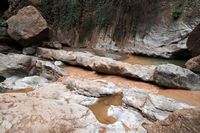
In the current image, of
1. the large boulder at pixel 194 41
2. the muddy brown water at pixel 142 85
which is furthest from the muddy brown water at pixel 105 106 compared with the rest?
the large boulder at pixel 194 41

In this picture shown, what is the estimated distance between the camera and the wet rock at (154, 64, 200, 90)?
15.9ft

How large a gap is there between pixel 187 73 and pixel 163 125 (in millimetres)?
1992

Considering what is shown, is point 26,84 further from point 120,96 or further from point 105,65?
point 120,96

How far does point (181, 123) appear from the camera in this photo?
3.08m

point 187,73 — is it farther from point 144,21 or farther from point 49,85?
point 144,21

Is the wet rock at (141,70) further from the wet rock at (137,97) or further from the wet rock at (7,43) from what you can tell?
the wet rock at (7,43)

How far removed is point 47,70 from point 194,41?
3.75 meters

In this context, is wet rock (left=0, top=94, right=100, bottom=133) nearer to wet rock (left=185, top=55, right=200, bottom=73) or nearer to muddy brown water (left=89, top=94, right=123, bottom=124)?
muddy brown water (left=89, top=94, right=123, bottom=124)

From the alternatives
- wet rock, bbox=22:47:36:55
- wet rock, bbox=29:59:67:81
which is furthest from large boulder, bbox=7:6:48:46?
wet rock, bbox=29:59:67:81

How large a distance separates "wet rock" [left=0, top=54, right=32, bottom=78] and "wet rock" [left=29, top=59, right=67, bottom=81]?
211 millimetres

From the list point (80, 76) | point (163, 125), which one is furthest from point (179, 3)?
point (163, 125)

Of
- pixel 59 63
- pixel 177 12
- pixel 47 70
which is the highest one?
pixel 177 12

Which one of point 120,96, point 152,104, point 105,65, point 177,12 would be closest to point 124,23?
point 177,12

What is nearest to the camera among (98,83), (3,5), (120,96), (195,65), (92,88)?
(120,96)
